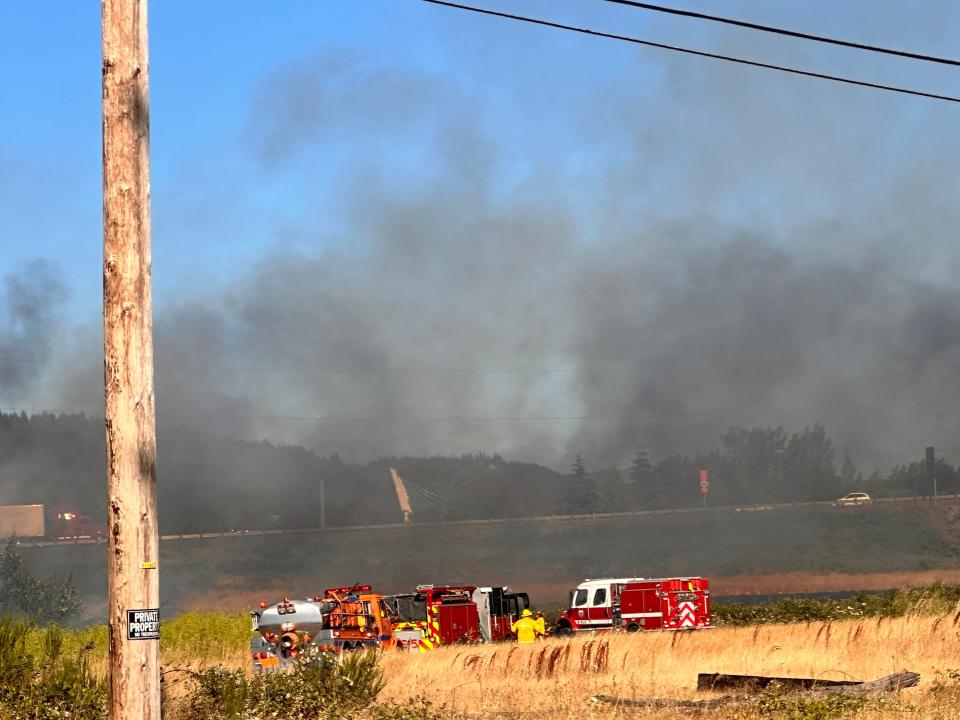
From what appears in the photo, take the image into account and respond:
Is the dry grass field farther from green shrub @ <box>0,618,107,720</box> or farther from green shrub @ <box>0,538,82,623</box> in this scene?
green shrub @ <box>0,538,82,623</box>

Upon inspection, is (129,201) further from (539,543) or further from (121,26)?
Result: (539,543)

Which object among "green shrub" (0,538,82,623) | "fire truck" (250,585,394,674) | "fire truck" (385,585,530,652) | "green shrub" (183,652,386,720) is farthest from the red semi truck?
"green shrub" (183,652,386,720)

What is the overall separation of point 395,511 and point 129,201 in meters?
122

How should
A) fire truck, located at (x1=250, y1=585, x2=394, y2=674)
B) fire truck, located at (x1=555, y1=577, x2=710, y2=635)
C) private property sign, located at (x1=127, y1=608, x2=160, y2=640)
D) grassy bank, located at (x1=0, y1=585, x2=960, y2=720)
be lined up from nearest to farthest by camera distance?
private property sign, located at (x1=127, y1=608, x2=160, y2=640) < grassy bank, located at (x1=0, y1=585, x2=960, y2=720) < fire truck, located at (x1=250, y1=585, x2=394, y2=674) < fire truck, located at (x1=555, y1=577, x2=710, y2=635)

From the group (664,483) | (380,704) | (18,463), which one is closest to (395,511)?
(664,483)

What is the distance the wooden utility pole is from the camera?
8.11 meters

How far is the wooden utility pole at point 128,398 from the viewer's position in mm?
8109

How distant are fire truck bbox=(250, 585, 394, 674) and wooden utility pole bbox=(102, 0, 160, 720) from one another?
55.0 feet

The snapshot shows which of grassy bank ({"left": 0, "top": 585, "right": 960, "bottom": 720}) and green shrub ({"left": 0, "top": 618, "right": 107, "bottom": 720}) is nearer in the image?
green shrub ({"left": 0, "top": 618, "right": 107, "bottom": 720})

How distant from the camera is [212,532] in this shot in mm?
111625

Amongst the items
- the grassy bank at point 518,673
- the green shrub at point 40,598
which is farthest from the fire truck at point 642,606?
the green shrub at point 40,598

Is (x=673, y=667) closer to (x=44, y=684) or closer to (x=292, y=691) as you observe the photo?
(x=292, y=691)

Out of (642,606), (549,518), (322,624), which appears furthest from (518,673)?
(549,518)

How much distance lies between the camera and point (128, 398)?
8188mm
